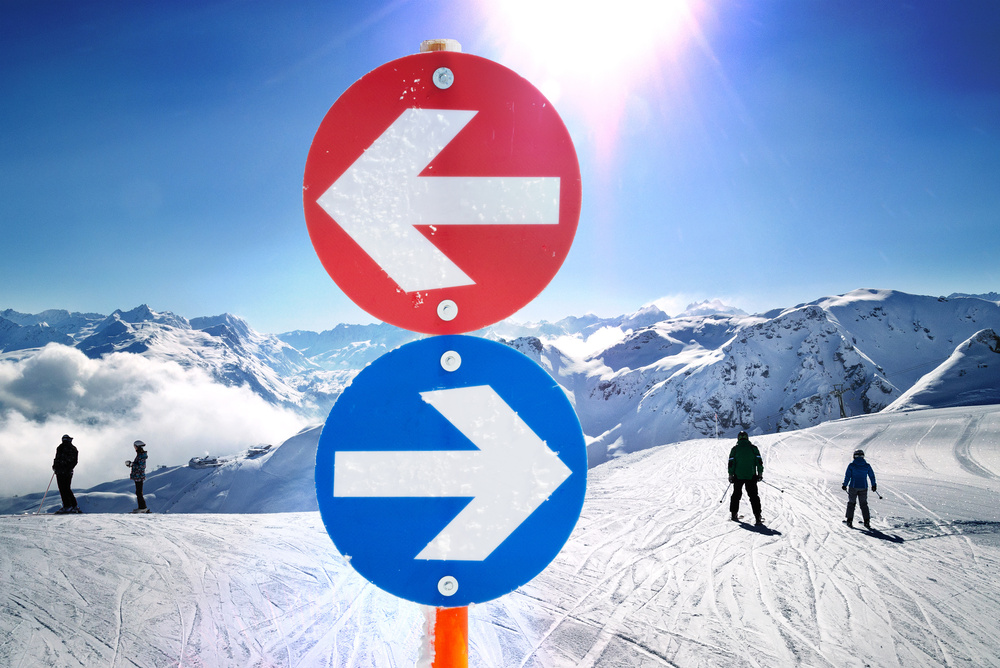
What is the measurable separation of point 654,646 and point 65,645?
14.2 feet

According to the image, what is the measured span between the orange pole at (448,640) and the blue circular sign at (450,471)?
0.07m

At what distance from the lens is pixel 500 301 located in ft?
3.92

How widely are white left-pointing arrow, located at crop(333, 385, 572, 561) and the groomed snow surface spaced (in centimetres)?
239

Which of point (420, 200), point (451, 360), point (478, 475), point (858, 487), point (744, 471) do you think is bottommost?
point (858, 487)

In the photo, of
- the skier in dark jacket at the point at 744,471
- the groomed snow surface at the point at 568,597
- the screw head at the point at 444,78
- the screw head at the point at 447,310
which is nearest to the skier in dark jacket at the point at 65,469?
the groomed snow surface at the point at 568,597

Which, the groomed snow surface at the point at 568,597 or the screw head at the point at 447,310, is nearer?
the screw head at the point at 447,310

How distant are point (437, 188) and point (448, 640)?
1225mm

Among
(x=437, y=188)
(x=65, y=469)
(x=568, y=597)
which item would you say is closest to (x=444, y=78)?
(x=437, y=188)

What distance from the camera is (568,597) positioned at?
151 inches

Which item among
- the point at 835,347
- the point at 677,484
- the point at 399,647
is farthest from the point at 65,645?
the point at 835,347

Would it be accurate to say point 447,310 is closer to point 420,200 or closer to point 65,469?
point 420,200

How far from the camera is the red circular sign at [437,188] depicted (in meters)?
1.19

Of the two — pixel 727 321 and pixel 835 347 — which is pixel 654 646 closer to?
pixel 835 347

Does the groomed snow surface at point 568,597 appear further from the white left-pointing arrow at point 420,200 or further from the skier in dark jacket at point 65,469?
the skier in dark jacket at point 65,469
